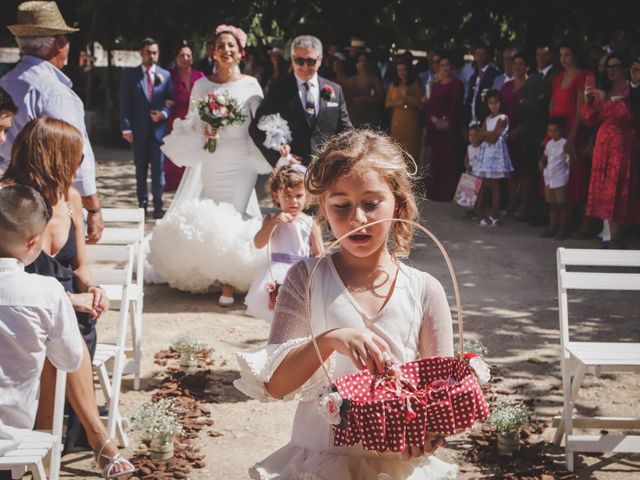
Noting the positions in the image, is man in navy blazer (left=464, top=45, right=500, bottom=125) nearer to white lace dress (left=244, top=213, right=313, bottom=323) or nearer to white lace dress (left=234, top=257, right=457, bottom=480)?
white lace dress (left=244, top=213, right=313, bottom=323)

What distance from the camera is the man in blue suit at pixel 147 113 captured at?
426 inches

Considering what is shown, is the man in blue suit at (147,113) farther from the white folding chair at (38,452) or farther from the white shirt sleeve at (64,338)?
the white shirt sleeve at (64,338)

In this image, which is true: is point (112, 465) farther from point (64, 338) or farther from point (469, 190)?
point (469, 190)

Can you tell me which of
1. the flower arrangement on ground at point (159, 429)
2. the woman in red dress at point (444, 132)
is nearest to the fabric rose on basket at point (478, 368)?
the flower arrangement on ground at point (159, 429)

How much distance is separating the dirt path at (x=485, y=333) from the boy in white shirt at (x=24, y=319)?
1130 millimetres

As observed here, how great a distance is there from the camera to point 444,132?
12.5m

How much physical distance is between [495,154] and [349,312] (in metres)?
9.03

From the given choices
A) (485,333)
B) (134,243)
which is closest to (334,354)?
(134,243)

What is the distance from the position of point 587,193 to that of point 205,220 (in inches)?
195

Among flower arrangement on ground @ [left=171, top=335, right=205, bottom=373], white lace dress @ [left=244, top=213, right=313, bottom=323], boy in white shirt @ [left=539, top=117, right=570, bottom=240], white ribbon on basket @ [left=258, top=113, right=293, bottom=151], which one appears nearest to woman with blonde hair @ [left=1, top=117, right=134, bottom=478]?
flower arrangement on ground @ [left=171, top=335, right=205, bottom=373]

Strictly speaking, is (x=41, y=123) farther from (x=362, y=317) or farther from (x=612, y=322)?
(x=612, y=322)

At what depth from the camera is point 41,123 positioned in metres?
3.83

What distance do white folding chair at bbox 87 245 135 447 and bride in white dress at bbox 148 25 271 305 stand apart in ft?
6.46

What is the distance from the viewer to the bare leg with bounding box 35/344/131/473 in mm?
3793
